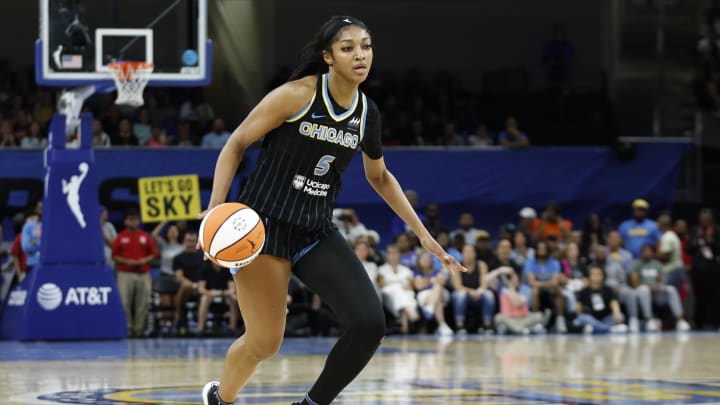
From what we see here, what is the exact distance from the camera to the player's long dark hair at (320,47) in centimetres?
596

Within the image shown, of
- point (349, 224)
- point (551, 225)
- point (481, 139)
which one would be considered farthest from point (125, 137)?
point (551, 225)

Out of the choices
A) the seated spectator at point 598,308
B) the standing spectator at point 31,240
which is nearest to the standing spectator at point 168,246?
the standing spectator at point 31,240

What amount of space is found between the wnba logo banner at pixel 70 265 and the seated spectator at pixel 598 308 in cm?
705

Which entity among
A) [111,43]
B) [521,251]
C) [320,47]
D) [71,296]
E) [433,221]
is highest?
[111,43]

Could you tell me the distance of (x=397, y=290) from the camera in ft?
57.5

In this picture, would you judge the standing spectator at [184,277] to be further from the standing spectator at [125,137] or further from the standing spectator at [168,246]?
the standing spectator at [125,137]

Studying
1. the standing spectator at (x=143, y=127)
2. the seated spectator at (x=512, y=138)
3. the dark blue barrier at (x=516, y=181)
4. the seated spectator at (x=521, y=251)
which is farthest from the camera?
the seated spectator at (x=512, y=138)

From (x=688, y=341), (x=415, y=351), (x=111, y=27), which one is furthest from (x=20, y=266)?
(x=688, y=341)

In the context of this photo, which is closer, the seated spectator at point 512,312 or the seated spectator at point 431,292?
the seated spectator at point 431,292

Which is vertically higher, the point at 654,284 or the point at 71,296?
the point at 71,296

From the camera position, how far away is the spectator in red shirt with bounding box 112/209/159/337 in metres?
16.6

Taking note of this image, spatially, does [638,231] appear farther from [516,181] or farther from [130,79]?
[130,79]

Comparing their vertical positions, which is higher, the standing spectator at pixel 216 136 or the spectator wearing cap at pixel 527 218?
the standing spectator at pixel 216 136

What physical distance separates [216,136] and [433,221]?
3.94 metres
